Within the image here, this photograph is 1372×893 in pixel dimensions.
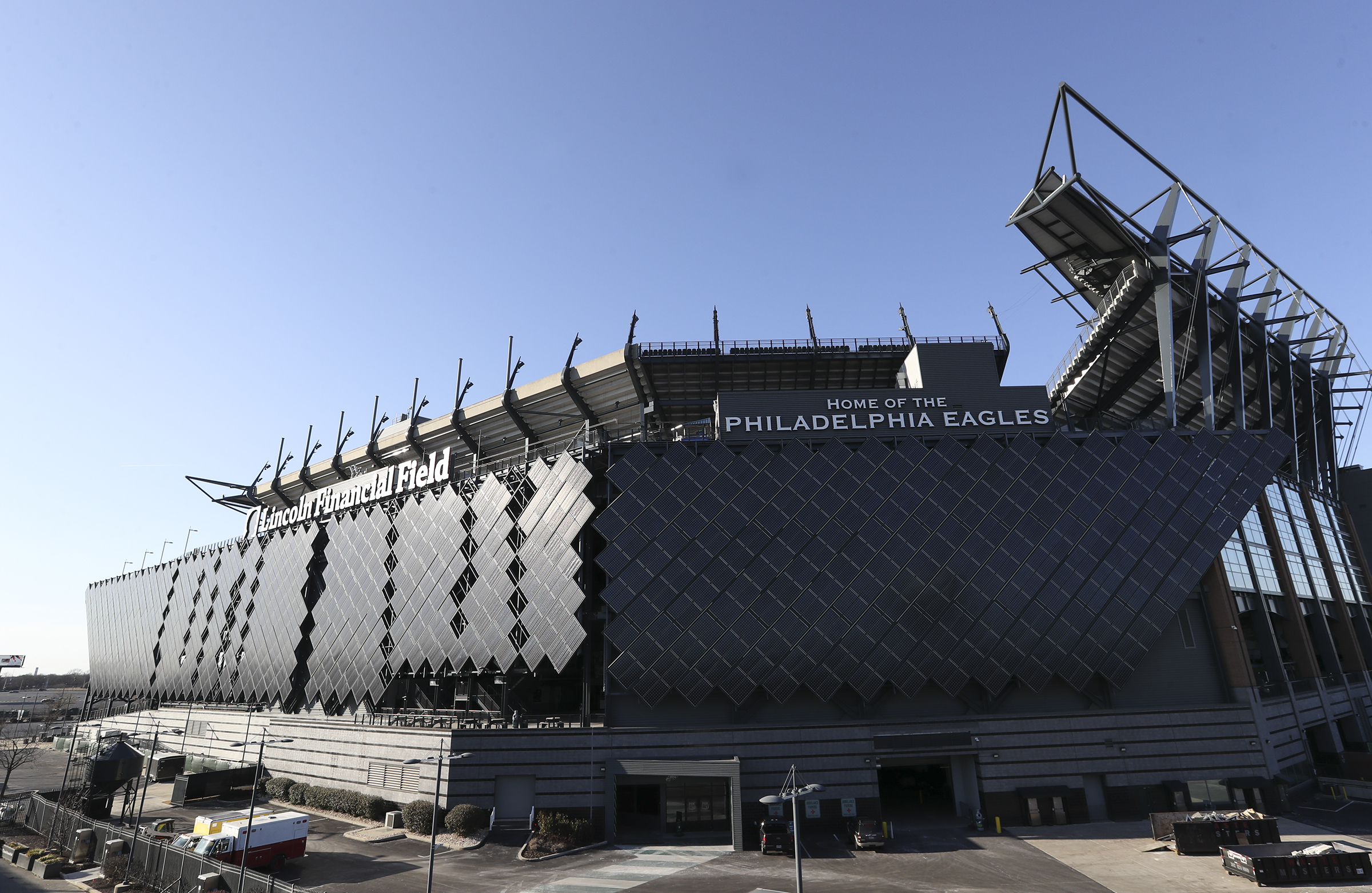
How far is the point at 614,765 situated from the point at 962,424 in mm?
31383

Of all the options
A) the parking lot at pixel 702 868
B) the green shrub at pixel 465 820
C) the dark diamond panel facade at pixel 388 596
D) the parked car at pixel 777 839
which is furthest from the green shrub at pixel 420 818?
the parked car at pixel 777 839

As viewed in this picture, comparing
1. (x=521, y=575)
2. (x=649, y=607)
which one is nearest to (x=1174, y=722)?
(x=649, y=607)

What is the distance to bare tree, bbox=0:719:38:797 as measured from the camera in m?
50.5

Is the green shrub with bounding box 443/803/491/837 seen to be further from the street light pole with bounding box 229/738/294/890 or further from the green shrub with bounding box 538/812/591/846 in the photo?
the street light pole with bounding box 229/738/294/890

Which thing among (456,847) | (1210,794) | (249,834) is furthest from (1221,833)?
(249,834)

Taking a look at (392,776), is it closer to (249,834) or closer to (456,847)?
(456,847)

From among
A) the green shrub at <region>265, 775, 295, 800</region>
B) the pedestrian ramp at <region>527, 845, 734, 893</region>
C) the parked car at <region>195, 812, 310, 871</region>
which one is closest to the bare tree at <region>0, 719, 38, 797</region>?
the green shrub at <region>265, 775, 295, 800</region>

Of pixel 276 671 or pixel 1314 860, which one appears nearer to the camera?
pixel 1314 860

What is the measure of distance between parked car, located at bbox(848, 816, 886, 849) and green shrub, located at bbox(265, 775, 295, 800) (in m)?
39.3

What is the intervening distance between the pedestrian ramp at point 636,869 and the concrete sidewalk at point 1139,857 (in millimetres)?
16699

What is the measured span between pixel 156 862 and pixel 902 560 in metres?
40.9

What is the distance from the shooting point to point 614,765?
133ft

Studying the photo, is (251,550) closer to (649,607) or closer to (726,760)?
(649,607)

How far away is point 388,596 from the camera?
187 feet
